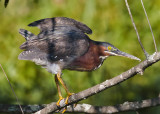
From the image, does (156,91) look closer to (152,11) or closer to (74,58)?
(152,11)

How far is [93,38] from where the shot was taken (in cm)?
392

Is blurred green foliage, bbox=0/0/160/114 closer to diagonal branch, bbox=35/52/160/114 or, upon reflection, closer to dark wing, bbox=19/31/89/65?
dark wing, bbox=19/31/89/65

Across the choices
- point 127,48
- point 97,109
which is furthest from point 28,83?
point 97,109

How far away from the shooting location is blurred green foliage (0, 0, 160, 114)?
3701mm

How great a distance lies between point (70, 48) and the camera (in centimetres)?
251

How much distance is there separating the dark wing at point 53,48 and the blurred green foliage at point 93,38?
39.4 inches

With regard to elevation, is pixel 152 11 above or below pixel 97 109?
above

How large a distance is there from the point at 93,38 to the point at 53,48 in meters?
1.44

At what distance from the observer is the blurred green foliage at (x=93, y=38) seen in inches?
146

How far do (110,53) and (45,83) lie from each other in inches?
52.6

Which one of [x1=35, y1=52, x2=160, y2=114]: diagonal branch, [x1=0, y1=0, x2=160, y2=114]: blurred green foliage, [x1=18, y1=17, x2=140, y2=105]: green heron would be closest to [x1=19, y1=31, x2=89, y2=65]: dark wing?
[x1=18, y1=17, x2=140, y2=105]: green heron

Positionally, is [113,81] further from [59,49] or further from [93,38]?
[93,38]

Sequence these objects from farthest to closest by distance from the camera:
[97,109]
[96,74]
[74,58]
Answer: [96,74], [97,109], [74,58]

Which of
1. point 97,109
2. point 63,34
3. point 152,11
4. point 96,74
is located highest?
point 152,11
